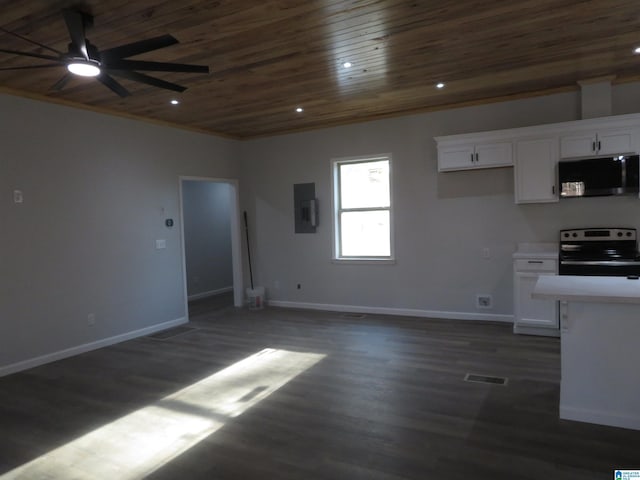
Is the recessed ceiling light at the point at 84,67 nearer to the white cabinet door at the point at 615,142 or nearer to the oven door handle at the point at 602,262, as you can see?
the oven door handle at the point at 602,262

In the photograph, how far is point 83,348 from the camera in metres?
4.66

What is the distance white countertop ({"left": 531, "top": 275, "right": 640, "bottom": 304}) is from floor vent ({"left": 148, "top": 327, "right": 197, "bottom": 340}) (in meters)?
4.17

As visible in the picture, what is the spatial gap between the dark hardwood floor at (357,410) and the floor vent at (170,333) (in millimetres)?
207

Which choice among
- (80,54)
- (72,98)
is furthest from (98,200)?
(80,54)

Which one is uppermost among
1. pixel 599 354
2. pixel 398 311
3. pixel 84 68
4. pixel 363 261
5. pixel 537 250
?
pixel 84 68

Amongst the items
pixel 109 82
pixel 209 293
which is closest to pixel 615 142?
pixel 109 82

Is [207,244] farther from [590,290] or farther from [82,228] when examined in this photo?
[590,290]

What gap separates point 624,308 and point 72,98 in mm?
5240

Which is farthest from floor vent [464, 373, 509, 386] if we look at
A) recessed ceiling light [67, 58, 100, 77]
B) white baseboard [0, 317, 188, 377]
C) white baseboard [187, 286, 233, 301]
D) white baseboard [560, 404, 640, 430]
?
white baseboard [187, 286, 233, 301]

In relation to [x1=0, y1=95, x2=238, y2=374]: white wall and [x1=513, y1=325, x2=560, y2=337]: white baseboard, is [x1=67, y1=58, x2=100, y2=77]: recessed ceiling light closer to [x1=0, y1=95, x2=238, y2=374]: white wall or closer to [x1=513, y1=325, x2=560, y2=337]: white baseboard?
[x1=0, y1=95, x2=238, y2=374]: white wall

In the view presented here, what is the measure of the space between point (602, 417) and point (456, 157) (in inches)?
126

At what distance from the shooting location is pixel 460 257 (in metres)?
5.40

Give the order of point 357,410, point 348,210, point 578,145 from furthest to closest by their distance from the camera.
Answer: point 348,210, point 578,145, point 357,410

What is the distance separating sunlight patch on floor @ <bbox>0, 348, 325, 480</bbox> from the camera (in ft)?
7.98
